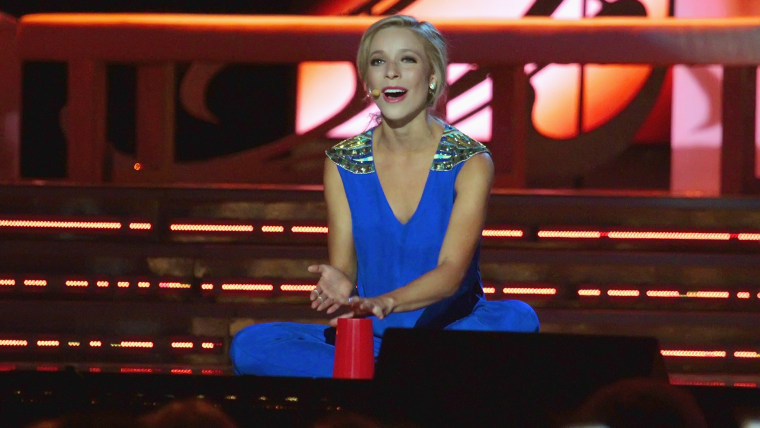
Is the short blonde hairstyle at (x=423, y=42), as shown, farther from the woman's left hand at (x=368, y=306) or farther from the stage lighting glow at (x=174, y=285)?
the stage lighting glow at (x=174, y=285)

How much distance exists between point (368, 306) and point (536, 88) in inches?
177

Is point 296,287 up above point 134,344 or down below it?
above

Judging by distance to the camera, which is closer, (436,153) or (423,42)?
(423,42)

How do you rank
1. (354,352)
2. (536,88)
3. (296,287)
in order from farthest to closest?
1. (536,88)
2. (296,287)
3. (354,352)

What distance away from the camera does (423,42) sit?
2252 mm

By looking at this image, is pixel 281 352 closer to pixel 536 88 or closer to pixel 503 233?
pixel 503 233

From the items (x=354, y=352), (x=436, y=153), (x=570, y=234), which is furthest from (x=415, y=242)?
(x=570, y=234)

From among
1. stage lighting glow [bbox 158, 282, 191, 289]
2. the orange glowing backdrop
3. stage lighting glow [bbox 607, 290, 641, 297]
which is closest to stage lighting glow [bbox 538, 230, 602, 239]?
stage lighting glow [bbox 607, 290, 641, 297]

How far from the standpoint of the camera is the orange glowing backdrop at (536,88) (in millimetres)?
6105

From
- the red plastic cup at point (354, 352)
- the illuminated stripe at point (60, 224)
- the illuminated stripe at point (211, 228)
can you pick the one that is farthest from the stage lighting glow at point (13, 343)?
the red plastic cup at point (354, 352)

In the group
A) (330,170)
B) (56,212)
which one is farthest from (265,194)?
(330,170)

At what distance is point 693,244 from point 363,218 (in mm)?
2513

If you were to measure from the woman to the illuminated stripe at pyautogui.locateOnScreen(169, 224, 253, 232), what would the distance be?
216cm

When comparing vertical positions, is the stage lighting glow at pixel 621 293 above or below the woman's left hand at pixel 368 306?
below
